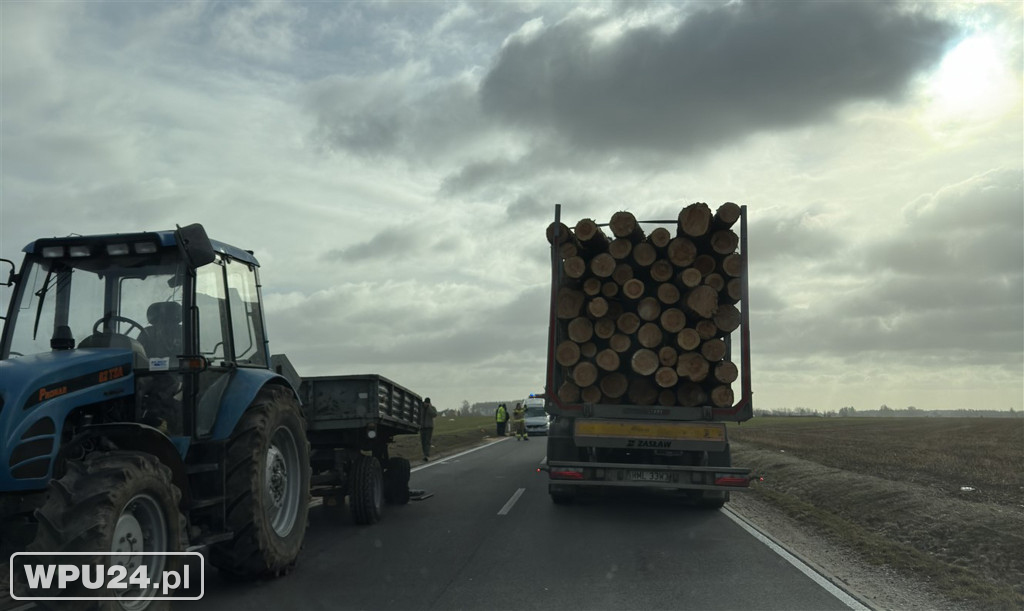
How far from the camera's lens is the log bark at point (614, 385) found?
11.6 meters

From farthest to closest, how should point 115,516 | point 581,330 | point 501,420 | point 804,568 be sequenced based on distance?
point 501,420 → point 581,330 → point 804,568 → point 115,516

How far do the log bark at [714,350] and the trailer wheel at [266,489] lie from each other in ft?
19.3

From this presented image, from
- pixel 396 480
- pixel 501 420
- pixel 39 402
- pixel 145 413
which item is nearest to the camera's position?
pixel 39 402

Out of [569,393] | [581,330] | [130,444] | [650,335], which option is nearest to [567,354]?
[581,330]

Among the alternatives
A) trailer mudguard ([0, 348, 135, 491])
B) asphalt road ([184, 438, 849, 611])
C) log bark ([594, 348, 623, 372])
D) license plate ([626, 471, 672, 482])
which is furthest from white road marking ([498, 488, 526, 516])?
trailer mudguard ([0, 348, 135, 491])

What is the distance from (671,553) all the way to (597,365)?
358cm

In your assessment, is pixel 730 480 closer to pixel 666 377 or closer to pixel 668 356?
pixel 666 377

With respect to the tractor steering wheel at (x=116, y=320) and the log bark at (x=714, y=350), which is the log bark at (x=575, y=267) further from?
the tractor steering wheel at (x=116, y=320)

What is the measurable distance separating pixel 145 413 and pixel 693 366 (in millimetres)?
7383

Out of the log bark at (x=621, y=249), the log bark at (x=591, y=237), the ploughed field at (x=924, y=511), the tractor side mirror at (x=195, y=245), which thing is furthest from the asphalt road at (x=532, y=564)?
the log bark at (x=591, y=237)

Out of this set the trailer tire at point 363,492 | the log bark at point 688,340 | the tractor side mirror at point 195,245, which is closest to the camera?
the tractor side mirror at point 195,245

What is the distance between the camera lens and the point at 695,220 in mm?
11531

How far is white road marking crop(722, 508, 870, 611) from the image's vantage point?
651cm

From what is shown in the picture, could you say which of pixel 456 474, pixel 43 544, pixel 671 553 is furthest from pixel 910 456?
pixel 43 544
